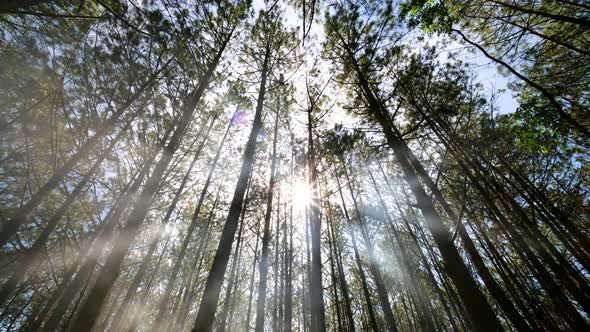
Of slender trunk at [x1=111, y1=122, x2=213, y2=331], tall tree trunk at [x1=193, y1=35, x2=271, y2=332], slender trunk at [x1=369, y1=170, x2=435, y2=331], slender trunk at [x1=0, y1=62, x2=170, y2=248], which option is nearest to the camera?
tall tree trunk at [x1=193, y1=35, x2=271, y2=332]

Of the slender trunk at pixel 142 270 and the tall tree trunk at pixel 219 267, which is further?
the slender trunk at pixel 142 270

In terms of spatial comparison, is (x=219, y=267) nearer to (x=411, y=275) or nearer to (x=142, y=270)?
(x=142, y=270)

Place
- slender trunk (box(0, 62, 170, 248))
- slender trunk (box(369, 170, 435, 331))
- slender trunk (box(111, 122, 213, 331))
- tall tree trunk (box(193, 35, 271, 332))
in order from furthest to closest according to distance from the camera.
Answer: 1. slender trunk (box(369, 170, 435, 331))
2. slender trunk (box(111, 122, 213, 331))
3. slender trunk (box(0, 62, 170, 248))
4. tall tree trunk (box(193, 35, 271, 332))

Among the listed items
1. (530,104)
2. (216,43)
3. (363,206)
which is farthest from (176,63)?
(363,206)

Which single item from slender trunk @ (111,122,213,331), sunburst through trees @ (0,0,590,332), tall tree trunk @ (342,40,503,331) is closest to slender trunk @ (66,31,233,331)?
sunburst through trees @ (0,0,590,332)

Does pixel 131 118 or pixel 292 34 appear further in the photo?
pixel 292 34

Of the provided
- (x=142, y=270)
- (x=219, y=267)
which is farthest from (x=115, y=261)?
(x=142, y=270)

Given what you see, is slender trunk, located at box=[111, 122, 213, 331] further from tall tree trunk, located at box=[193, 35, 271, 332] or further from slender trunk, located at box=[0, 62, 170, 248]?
tall tree trunk, located at box=[193, 35, 271, 332]

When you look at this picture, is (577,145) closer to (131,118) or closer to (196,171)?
(196,171)

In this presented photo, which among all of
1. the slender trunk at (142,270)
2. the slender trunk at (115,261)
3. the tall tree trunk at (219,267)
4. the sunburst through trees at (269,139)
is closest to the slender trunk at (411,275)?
the sunburst through trees at (269,139)

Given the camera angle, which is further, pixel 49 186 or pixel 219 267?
pixel 49 186

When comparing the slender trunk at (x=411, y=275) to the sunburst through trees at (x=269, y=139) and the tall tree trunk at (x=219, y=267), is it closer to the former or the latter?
the sunburst through trees at (x=269, y=139)

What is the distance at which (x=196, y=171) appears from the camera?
7891 mm

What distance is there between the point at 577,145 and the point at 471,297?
986 centimetres
